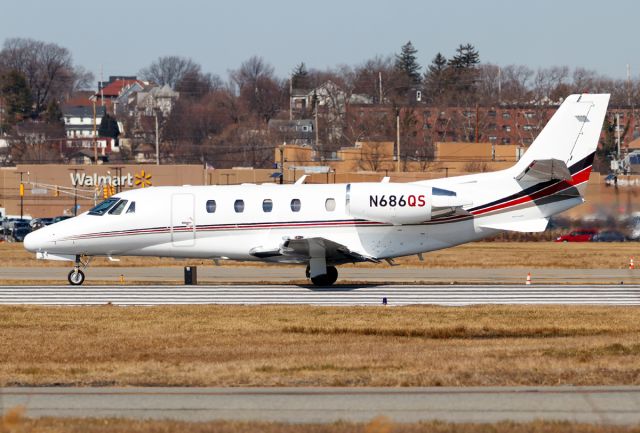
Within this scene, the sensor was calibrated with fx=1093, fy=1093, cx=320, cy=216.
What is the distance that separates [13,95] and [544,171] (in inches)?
5476

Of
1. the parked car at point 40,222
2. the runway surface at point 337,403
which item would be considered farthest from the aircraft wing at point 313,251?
the parked car at point 40,222

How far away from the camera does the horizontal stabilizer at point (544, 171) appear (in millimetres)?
29125

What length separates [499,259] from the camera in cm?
4684

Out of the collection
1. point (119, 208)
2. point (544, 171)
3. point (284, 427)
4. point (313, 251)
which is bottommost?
point (284, 427)

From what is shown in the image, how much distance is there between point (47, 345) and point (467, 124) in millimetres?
104547

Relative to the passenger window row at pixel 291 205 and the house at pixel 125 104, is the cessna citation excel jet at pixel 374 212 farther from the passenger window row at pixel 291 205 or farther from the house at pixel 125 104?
the house at pixel 125 104

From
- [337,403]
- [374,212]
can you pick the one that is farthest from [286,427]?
[374,212]

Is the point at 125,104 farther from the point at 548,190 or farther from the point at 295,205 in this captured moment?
the point at 548,190

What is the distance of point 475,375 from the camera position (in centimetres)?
1534

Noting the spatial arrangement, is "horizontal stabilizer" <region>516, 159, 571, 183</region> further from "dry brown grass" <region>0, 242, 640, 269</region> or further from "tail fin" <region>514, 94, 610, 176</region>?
"dry brown grass" <region>0, 242, 640, 269</region>

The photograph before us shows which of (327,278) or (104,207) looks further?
(104,207)

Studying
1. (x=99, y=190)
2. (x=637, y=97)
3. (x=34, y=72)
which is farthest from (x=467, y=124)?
(x=34, y=72)

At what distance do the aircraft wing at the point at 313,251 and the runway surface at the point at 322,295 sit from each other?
83cm

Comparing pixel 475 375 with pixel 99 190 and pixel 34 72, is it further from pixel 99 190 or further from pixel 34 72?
pixel 34 72
